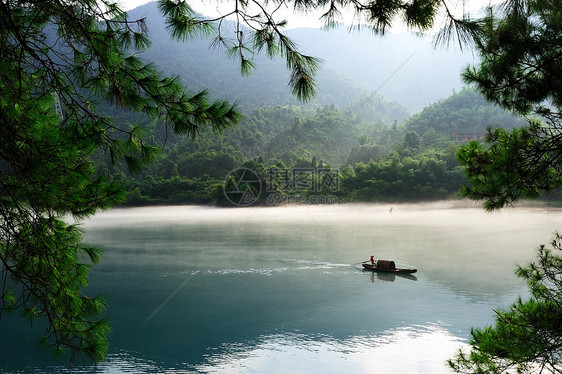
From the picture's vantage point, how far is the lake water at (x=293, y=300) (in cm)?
708

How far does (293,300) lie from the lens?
10.1m

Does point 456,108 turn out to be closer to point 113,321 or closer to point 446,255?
point 446,255

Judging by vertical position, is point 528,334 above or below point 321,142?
below

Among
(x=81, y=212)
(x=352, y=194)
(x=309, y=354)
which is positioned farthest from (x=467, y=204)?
(x=81, y=212)

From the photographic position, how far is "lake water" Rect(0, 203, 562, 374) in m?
7.08

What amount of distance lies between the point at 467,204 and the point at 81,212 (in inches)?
1432

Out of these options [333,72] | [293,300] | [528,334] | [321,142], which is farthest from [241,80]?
[528,334]

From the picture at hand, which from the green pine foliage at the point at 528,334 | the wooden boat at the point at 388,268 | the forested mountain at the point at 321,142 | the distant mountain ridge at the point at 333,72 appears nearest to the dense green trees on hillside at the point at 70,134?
the green pine foliage at the point at 528,334

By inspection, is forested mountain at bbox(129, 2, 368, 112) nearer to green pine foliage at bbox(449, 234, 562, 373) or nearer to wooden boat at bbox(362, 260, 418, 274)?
wooden boat at bbox(362, 260, 418, 274)

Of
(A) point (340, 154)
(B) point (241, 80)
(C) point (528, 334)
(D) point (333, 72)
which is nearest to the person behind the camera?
(C) point (528, 334)

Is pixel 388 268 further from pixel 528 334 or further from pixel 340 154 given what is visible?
pixel 340 154

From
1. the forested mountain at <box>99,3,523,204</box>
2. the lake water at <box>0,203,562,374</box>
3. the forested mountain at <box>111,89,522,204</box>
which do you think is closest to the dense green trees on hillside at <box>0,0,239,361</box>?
the lake water at <box>0,203,562,374</box>

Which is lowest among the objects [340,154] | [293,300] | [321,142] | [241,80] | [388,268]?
[293,300]

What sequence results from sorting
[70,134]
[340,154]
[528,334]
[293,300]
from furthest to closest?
[340,154] < [293,300] < [528,334] < [70,134]
